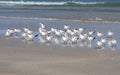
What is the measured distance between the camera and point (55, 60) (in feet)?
47.2

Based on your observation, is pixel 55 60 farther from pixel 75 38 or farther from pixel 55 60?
pixel 75 38

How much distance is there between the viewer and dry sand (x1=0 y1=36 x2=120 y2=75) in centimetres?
1245

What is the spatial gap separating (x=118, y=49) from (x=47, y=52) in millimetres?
2420

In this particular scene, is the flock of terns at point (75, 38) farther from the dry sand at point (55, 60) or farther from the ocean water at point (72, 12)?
the ocean water at point (72, 12)

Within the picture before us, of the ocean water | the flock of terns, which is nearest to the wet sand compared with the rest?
the flock of terns

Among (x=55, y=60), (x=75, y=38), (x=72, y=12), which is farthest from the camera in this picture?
(x=72, y=12)

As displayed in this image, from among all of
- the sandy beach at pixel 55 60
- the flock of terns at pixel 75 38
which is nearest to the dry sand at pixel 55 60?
the sandy beach at pixel 55 60

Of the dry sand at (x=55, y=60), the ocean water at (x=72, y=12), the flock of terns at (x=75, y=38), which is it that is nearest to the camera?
the dry sand at (x=55, y=60)

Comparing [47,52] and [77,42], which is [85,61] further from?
[77,42]

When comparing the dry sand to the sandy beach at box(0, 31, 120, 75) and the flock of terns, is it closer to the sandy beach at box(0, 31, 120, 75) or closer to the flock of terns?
the sandy beach at box(0, 31, 120, 75)

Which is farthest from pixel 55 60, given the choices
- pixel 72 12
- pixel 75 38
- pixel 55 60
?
pixel 72 12

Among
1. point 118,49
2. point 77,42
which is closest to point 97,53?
point 118,49

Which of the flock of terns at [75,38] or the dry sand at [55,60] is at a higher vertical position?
the dry sand at [55,60]

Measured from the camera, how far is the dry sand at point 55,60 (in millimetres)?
12445
